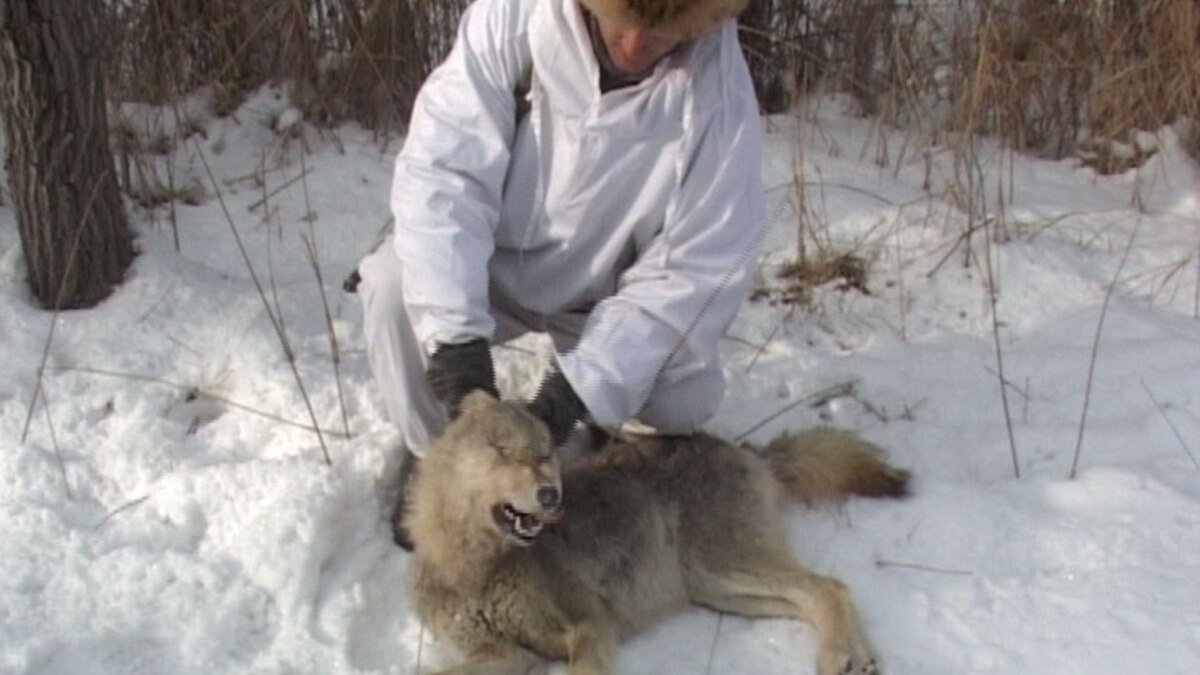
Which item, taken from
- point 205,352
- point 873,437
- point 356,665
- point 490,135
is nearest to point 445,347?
point 490,135

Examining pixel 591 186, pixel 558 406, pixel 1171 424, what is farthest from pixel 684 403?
pixel 1171 424

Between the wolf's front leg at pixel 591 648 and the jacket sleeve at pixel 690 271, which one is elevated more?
the jacket sleeve at pixel 690 271

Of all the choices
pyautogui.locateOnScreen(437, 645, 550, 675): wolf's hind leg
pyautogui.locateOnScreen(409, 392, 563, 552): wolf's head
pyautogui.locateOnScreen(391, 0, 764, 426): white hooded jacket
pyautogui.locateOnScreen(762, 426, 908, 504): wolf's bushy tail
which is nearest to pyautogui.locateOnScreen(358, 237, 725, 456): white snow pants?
pyautogui.locateOnScreen(391, 0, 764, 426): white hooded jacket

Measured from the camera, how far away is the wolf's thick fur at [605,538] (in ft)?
10.2

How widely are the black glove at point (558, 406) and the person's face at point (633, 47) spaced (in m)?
0.76

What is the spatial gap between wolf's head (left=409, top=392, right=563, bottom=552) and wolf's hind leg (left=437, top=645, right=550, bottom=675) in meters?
0.25

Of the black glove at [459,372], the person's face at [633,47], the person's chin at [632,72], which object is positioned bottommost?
the black glove at [459,372]

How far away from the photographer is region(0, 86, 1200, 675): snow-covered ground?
10.6ft

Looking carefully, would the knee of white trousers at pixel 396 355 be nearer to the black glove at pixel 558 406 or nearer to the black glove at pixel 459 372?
the black glove at pixel 459 372

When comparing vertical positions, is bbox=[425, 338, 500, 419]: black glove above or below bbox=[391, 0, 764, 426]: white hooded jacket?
below

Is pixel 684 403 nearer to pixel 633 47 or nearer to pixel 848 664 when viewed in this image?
pixel 848 664

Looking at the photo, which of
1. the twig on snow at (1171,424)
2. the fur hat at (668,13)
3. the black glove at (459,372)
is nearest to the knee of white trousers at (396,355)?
the black glove at (459,372)

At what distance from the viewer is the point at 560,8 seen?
3.30m

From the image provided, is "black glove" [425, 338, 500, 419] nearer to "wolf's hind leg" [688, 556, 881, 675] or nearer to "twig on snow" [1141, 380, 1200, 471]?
"wolf's hind leg" [688, 556, 881, 675]
